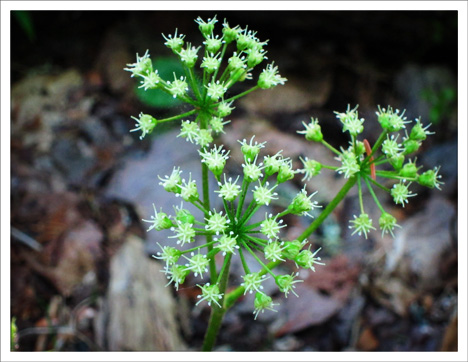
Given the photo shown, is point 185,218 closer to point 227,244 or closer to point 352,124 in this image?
point 227,244

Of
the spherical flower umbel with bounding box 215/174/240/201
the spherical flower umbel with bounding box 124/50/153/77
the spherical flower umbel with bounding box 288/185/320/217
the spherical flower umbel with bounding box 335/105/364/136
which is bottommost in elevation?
the spherical flower umbel with bounding box 288/185/320/217

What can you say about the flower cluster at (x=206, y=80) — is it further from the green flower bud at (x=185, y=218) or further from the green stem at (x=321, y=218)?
the green stem at (x=321, y=218)

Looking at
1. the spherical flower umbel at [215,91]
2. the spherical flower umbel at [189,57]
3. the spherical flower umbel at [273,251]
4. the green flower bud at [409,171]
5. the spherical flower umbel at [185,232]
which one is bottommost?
the spherical flower umbel at [273,251]

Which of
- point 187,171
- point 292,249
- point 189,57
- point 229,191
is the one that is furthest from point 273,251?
point 187,171

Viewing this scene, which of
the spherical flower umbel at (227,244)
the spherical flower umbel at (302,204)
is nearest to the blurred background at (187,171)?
the spherical flower umbel at (227,244)

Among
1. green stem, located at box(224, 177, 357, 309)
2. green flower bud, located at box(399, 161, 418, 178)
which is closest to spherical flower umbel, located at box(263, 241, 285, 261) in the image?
green stem, located at box(224, 177, 357, 309)

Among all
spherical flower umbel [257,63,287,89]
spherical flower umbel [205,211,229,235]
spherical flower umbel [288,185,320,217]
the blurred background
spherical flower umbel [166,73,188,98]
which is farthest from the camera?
the blurred background

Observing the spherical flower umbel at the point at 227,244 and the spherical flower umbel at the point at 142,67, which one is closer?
the spherical flower umbel at the point at 227,244

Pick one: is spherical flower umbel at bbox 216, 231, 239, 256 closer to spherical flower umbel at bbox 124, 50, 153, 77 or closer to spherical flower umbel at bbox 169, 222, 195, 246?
spherical flower umbel at bbox 169, 222, 195, 246

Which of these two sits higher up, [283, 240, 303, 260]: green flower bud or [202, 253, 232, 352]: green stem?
[283, 240, 303, 260]: green flower bud

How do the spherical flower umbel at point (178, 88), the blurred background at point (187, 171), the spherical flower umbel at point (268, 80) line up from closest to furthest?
the spherical flower umbel at point (178, 88) → the spherical flower umbel at point (268, 80) → the blurred background at point (187, 171)
